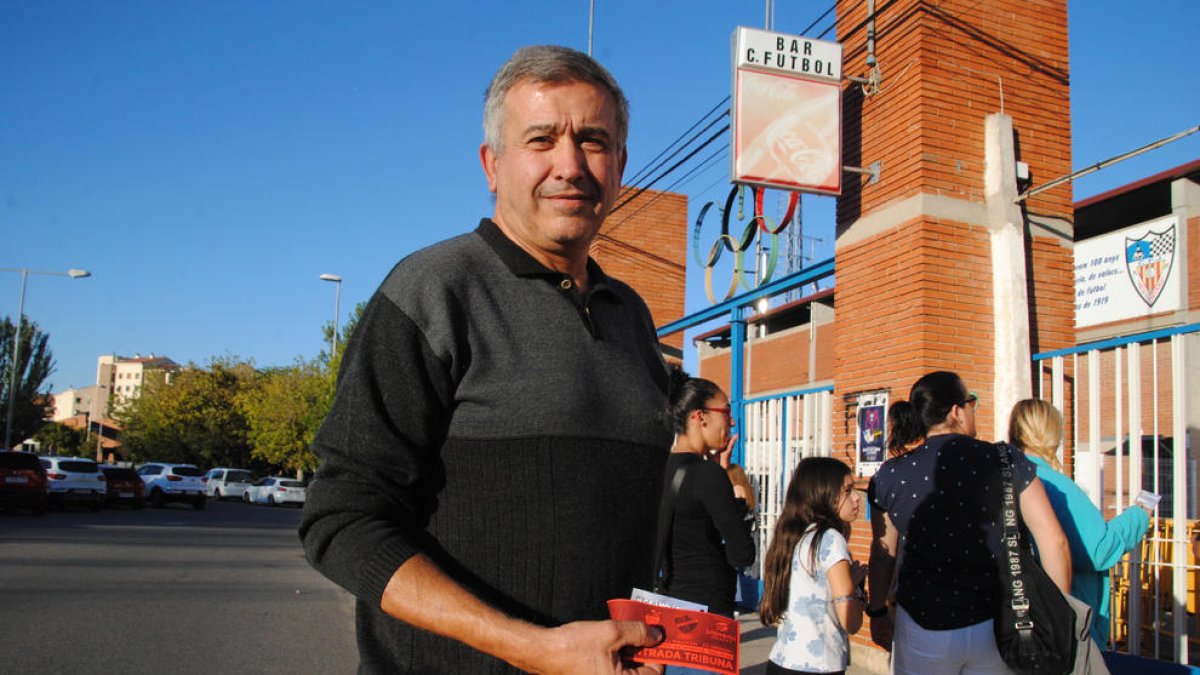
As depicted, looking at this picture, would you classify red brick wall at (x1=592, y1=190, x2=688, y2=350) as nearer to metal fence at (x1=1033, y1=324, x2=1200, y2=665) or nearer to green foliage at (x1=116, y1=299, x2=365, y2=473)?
metal fence at (x1=1033, y1=324, x2=1200, y2=665)

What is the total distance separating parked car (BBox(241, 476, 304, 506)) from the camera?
38.3 metres

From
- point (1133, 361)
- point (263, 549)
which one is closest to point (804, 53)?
A: point (1133, 361)

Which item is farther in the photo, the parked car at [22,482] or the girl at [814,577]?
the parked car at [22,482]

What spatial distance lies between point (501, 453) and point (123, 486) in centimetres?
3370

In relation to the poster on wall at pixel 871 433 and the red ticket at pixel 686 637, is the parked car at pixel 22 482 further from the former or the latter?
the red ticket at pixel 686 637

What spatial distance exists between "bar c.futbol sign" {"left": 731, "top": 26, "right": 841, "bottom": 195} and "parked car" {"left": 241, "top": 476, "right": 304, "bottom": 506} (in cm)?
3348

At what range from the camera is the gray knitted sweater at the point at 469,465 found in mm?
1401

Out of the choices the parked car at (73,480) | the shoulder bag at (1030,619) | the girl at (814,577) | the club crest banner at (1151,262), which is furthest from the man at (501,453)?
the parked car at (73,480)

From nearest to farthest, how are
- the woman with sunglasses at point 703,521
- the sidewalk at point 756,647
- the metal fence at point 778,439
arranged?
the woman with sunglasses at point 703,521 → the sidewalk at point 756,647 → the metal fence at point 778,439

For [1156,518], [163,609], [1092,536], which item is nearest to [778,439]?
[1156,518]

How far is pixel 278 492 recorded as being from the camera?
3866 centimetres

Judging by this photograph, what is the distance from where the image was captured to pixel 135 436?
194 feet

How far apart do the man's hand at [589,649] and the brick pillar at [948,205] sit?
6022 millimetres

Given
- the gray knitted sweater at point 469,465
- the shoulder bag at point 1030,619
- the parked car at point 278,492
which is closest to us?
the gray knitted sweater at point 469,465
